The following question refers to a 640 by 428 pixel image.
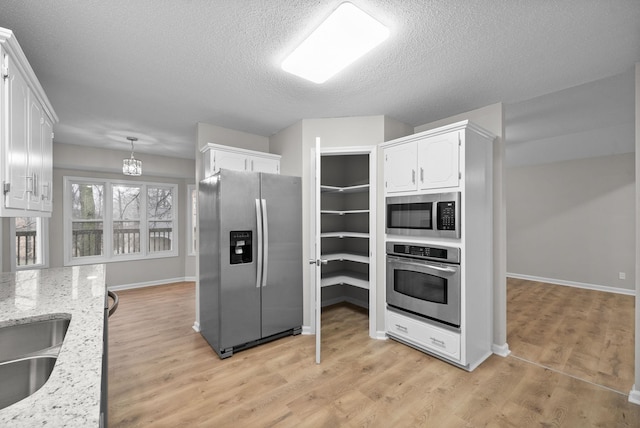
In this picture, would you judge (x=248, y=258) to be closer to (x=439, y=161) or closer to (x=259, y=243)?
(x=259, y=243)

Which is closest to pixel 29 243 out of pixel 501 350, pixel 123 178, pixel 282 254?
pixel 123 178

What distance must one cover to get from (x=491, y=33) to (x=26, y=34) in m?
2.89

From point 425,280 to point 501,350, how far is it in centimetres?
104

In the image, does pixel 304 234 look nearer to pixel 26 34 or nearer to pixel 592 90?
pixel 26 34

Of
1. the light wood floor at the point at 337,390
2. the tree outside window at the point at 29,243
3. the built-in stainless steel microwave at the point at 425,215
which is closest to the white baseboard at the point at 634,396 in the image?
the light wood floor at the point at 337,390

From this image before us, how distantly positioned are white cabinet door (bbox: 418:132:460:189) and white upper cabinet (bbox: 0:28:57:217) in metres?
2.81

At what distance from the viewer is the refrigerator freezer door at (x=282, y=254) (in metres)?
3.03

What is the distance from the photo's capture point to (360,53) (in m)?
1.86

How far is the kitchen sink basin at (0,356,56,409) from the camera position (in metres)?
1.00

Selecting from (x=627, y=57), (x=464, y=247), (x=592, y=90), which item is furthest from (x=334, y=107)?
(x=592, y=90)

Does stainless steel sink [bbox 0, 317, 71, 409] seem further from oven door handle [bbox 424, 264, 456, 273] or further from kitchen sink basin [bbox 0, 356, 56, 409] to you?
oven door handle [bbox 424, 264, 456, 273]

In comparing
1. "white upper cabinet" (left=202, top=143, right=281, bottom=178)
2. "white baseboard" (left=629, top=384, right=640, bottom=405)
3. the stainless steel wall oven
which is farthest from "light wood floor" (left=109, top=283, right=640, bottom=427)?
"white upper cabinet" (left=202, top=143, right=281, bottom=178)

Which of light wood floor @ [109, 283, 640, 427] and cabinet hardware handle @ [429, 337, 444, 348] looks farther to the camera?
cabinet hardware handle @ [429, 337, 444, 348]

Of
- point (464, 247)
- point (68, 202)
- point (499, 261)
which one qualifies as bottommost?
point (499, 261)
